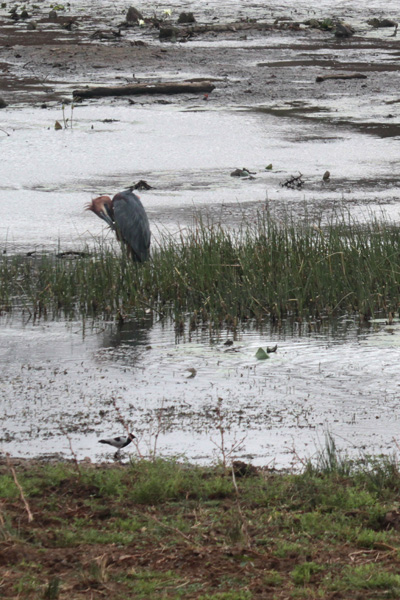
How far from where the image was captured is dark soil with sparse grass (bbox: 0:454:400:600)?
370cm

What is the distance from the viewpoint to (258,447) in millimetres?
5684

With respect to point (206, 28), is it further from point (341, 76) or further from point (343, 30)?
point (341, 76)

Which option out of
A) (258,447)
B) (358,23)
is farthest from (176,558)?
(358,23)

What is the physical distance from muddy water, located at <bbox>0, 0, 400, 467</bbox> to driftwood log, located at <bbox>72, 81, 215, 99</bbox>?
0.42 m

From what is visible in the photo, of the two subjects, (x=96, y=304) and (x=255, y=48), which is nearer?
(x=96, y=304)

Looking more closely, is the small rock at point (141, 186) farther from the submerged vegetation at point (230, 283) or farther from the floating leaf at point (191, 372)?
the floating leaf at point (191, 372)

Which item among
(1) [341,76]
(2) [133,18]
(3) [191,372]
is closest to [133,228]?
(3) [191,372]

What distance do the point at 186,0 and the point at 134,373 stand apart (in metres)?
35.4

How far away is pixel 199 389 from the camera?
6785 mm

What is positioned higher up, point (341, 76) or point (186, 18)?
point (186, 18)

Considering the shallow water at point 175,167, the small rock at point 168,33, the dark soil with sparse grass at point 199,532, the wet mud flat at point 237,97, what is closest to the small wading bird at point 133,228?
the shallow water at point 175,167

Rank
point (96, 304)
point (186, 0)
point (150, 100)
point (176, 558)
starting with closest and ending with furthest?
1. point (176, 558)
2. point (96, 304)
3. point (150, 100)
4. point (186, 0)

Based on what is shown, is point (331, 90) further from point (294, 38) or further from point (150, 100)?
point (294, 38)

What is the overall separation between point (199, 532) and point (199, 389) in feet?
8.59
